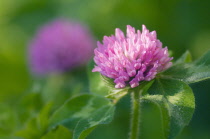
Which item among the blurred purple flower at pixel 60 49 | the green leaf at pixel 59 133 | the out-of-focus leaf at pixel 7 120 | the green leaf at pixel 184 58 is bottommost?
the green leaf at pixel 59 133

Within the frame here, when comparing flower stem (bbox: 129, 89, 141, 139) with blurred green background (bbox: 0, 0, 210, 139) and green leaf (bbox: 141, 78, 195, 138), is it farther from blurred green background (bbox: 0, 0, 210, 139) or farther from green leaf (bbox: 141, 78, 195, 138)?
blurred green background (bbox: 0, 0, 210, 139)

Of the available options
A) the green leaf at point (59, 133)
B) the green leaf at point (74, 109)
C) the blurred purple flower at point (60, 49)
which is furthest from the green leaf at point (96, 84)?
the blurred purple flower at point (60, 49)

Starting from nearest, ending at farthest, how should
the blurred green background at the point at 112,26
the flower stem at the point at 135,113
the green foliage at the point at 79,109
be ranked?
1. the flower stem at the point at 135,113
2. the green foliage at the point at 79,109
3. the blurred green background at the point at 112,26

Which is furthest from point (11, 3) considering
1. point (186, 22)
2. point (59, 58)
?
point (186, 22)

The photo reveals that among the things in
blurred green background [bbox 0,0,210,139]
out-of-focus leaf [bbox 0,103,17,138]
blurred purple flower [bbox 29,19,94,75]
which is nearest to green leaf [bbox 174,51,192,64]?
out-of-focus leaf [bbox 0,103,17,138]

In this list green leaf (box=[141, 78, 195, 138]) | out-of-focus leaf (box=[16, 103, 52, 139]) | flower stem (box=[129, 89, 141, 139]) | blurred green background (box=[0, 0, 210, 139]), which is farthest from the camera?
blurred green background (box=[0, 0, 210, 139])

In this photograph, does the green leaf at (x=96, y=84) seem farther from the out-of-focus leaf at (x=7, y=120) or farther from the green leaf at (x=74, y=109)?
the out-of-focus leaf at (x=7, y=120)

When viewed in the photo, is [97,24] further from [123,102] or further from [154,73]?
[154,73]

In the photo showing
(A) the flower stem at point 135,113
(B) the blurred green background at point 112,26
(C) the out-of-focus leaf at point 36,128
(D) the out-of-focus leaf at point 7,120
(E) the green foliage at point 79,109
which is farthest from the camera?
(B) the blurred green background at point 112,26
